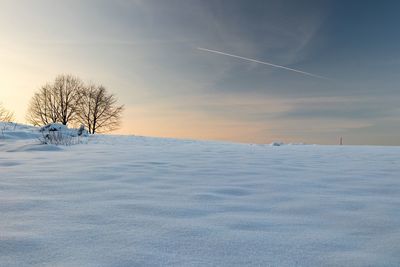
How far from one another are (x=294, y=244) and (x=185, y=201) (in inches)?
38.1

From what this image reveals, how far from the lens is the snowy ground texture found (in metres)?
1.37

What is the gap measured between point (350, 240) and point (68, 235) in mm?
1435

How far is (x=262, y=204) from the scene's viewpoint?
233 cm

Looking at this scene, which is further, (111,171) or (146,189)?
(111,171)

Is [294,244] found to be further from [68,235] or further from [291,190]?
[291,190]

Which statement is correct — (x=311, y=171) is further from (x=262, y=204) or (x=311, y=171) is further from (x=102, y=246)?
(x=102, y=246)

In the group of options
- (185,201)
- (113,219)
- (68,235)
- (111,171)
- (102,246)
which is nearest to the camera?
(102,246)

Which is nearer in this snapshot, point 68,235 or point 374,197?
point 68,235

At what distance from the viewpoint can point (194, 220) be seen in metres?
1.86

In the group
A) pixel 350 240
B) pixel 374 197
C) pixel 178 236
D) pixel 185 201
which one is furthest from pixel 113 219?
pixel 374 197

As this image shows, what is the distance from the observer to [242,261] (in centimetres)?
133

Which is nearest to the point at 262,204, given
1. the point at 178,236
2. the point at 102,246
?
the point at 178,236

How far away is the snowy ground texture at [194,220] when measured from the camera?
1370mm

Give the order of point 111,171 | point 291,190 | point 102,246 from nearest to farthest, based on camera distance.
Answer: point 102,246
point 291,190
point 111,171
